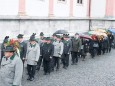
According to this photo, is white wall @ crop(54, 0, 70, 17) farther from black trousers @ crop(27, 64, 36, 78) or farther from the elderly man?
the elderly man

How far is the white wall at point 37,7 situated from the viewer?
22.0m

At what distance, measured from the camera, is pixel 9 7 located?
20219 millimetres

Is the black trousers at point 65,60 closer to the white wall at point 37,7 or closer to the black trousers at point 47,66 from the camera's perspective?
the black trousers at point 47,66

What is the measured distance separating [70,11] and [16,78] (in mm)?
21579

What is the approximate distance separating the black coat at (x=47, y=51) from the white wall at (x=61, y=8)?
12752 millimetres

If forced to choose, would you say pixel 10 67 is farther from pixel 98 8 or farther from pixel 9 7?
pixel 98 8

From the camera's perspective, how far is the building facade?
20.1 m

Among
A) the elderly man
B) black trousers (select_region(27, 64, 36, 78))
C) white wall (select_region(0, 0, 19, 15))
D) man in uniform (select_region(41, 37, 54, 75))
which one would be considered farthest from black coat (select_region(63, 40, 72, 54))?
the elderly man

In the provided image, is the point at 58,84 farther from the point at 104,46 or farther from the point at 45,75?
the point at 104,46

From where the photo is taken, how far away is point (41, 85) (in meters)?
11.0

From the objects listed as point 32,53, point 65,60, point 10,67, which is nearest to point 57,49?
point 65,60

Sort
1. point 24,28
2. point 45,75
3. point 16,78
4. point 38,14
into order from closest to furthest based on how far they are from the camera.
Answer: point 16,78, point 45,75, point 24,28, point 38,14

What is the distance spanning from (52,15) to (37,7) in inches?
79.3

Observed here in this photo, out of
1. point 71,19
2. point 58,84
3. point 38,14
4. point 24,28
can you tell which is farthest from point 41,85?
point 71,19
